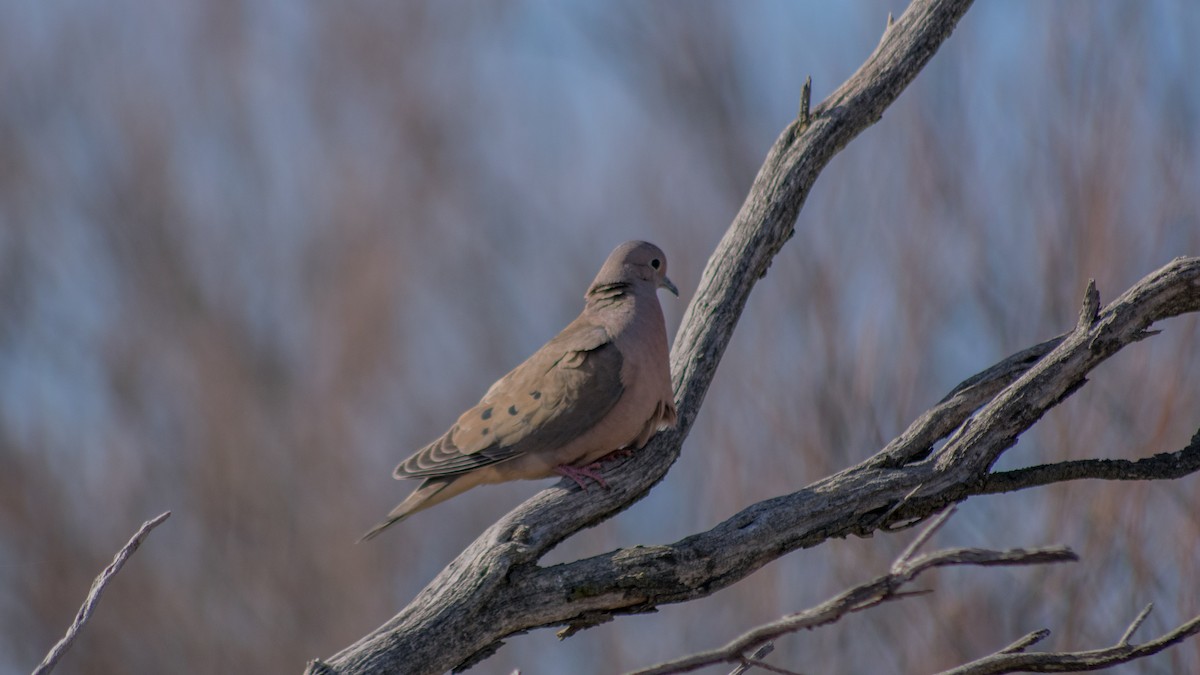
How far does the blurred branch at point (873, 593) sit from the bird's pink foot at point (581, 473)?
1.28 meters

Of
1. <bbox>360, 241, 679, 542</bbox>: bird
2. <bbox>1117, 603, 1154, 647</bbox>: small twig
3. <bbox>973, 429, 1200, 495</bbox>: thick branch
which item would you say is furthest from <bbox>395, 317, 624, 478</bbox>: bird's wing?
<bbox>1117, 603, 1154, 647</bbox>: small twig

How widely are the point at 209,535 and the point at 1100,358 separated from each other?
8234 millimetres

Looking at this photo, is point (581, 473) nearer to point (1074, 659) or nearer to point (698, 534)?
point (698, 534)

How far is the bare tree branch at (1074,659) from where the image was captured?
2.65m

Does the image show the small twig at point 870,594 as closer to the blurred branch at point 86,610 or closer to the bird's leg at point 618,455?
the blurred branch at point 86,610

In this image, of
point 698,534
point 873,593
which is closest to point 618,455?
point 698,534

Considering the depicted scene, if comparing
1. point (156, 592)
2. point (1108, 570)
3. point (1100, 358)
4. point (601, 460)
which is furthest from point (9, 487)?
point (1100, 358)

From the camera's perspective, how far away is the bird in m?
3.81

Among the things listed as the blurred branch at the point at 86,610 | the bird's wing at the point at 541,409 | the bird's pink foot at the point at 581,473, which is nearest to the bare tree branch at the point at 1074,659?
the bird's pink foot at the point at 581,473

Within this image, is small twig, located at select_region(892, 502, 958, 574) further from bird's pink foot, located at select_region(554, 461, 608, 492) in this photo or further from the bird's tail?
the bird's tail

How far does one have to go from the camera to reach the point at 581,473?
359 cm

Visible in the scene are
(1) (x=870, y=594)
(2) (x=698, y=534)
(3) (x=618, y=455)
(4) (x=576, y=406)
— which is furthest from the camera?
(4) (x=576, y=406)

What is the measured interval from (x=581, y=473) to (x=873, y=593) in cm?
149

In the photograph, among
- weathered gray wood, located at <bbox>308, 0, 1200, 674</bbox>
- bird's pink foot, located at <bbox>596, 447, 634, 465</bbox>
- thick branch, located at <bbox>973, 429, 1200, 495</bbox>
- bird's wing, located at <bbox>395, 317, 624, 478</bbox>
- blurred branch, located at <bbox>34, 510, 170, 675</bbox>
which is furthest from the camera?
bird's wing, located at <bbox>395, 317, 624, 478</bbox>
